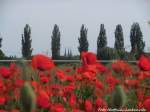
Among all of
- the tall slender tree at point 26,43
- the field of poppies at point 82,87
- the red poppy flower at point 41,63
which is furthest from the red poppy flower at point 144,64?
the tall slender tree at point 26,43

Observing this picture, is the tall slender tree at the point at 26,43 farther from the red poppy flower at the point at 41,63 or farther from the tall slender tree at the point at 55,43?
the red poppy flower at the point at 41,63

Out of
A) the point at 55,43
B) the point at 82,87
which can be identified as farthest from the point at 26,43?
the point at 82,87

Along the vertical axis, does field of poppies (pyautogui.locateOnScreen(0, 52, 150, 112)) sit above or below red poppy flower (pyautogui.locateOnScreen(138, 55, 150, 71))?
below

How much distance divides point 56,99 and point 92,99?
158mm

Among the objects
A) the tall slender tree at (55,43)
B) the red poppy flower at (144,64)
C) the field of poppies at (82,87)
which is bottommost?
the field of poppies at (82,87)

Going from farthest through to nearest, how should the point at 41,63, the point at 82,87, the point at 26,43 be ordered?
1. the point at 26,43
2. the point at 82,87
3. the point at 41,63

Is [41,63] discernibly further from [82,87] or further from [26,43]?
[26,43]

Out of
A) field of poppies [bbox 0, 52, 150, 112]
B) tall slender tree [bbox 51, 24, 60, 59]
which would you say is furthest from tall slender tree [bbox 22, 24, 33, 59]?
field of poppies [bbox 0, 52, 150, 112]

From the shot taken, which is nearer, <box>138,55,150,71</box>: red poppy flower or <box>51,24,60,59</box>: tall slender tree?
<box>138,55,150,71</box>: red poppy flower

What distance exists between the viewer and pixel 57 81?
2125mm

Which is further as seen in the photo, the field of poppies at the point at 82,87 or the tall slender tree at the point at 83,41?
the tall slender tree at the point at 83,41

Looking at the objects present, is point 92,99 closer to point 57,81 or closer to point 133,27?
point 57,81

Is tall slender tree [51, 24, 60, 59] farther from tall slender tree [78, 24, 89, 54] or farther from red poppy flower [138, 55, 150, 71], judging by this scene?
red poppy flower [138, 55, 150, 71]

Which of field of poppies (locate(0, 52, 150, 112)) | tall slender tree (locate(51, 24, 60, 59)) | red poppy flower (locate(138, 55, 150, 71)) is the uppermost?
tall slender tree (locate(51, 24, 60, 59))
